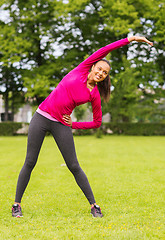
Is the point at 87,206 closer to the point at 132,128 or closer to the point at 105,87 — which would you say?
the point at 105,87

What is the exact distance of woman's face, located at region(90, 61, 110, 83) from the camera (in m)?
4.15

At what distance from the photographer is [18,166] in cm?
929

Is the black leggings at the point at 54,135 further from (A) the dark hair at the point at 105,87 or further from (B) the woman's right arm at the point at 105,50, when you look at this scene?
(B) the woman's right arm at the point at 105,50

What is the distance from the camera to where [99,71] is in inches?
163

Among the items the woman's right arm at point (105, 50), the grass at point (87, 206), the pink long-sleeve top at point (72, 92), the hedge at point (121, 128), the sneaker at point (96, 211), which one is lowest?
the hedge at point (121, 128)

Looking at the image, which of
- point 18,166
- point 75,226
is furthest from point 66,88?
point 18,166

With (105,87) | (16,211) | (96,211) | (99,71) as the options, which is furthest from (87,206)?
(99,71)

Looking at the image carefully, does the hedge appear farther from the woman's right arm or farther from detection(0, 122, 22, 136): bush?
the woman's right arm

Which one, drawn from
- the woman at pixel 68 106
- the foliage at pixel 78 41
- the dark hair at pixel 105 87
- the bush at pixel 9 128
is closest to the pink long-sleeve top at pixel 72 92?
the woman at pixel 68 106

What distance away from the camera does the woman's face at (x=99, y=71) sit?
4.15 meters

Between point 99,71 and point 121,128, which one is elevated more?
point 99,71

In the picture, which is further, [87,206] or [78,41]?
[78,41]

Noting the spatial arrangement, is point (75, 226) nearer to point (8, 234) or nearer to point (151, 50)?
point (8, 234)

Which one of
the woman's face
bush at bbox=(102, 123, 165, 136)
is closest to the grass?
the woman's face
